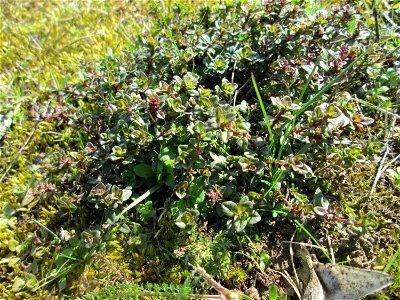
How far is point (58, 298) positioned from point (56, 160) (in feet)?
3.31

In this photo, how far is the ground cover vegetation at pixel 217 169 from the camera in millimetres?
2373

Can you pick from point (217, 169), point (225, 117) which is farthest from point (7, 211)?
point (225, 117)

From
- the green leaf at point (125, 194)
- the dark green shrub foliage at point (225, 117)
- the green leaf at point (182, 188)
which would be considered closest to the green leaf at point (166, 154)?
the dark green shrub foliage at point (225, 117)

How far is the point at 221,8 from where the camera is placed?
3.21m

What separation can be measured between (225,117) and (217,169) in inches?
13.6

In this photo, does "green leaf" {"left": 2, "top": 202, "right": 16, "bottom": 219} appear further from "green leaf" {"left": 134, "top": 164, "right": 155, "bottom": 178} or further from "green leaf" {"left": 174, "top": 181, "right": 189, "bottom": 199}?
"green leaf" {"left": 174, "top": 181, "right": 189, "bottom": 199}

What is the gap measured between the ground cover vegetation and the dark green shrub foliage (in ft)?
0.04

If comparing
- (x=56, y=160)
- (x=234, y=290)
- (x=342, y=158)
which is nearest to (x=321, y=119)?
(x=342, y=158)

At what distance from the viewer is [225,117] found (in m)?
2.35

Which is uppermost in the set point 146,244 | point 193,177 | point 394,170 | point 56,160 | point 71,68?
point 71,68

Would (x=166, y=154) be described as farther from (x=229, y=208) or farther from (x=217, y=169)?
(x=229, y=208)

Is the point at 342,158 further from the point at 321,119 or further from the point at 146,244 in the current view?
the point at 146,244

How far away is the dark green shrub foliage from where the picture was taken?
2402 mm

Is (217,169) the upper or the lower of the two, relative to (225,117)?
lower
